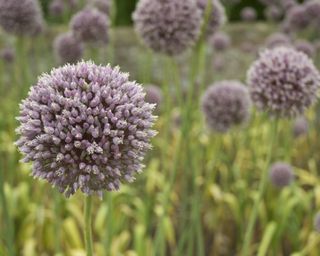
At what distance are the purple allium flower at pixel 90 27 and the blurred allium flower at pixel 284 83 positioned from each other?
0.67 meters

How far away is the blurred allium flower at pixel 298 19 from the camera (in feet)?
11.0

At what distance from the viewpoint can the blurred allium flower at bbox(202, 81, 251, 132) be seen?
2.44 m

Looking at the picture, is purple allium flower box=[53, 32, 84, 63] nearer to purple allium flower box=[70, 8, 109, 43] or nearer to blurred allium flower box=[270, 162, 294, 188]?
purple allium flower box=[70, 8, 109, 43]

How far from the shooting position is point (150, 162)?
12.0 ft

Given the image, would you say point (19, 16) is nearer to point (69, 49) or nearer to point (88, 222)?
point (69, 49)

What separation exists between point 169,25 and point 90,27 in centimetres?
37

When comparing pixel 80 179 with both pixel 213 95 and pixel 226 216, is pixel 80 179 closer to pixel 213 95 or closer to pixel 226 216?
pixel 213 95

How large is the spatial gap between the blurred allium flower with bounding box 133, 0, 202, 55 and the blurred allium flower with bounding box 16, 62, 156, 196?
3.27ft

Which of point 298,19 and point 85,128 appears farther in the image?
point 298,19

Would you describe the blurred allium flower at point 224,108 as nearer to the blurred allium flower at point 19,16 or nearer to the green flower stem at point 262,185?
the green flower stem at point 262,185

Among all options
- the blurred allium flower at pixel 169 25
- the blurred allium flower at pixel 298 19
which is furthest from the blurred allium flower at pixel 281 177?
the blurred allium flower at pixel 298 19

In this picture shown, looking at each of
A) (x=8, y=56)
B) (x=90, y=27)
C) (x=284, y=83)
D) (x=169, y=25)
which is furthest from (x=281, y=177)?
→ (x=8, y=56)

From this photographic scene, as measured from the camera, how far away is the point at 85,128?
97 cm

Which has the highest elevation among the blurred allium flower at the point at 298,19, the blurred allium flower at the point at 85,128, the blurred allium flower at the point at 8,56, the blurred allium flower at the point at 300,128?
the blurred allium flower at the point at 8,56
